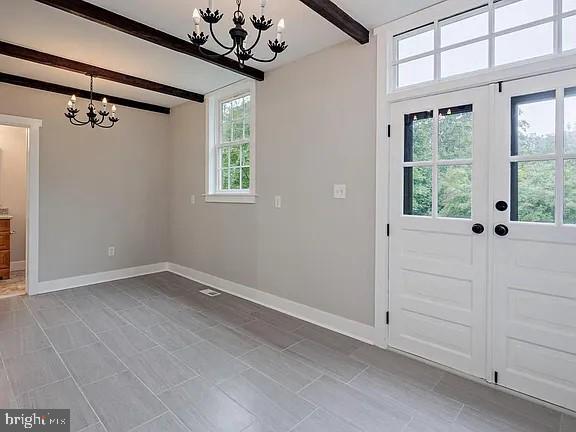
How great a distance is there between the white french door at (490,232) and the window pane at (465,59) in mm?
166

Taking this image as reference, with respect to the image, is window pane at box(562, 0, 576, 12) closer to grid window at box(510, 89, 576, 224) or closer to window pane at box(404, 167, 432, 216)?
grid window at box(510, 89, 576, 224)

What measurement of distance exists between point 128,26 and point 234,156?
184 centimetres

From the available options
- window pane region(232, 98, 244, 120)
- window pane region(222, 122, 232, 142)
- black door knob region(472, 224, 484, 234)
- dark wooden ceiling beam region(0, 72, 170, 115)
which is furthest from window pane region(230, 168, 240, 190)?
black door knob region(472, 224, 484, 234)

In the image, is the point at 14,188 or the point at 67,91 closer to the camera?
the point at 67,91

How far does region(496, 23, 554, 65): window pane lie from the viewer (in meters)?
1.86

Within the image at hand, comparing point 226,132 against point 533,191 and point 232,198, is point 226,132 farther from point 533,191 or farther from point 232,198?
point 533,191

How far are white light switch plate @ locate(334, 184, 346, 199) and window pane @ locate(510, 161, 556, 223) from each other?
1.22 m

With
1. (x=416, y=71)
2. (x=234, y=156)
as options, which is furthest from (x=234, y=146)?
(x=416, y=71)

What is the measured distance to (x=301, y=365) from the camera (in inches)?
89.5

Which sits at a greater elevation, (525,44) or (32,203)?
(525,44)

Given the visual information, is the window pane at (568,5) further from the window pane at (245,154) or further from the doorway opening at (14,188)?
the doorway opening at (14,188)

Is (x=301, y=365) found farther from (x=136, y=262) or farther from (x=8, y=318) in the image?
(x=136, y=262)

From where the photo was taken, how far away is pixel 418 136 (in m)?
2.38

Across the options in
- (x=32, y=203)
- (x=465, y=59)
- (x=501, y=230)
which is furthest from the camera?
(x=32, y=203)
